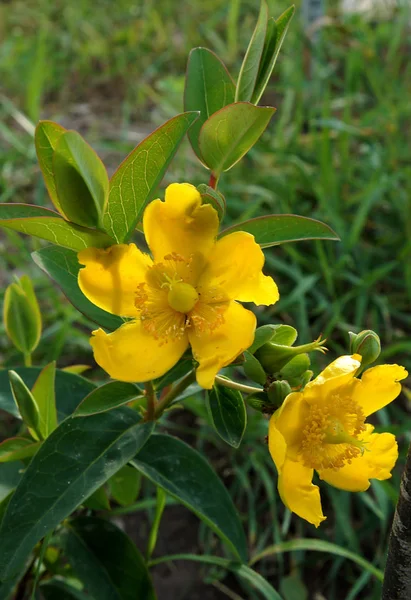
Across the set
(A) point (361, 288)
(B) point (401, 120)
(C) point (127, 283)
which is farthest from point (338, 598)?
(B) point (401, 120)

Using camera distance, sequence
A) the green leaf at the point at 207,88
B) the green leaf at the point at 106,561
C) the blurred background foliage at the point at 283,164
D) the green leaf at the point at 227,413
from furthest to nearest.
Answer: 1. the blurred background foliage at the point at 283,164
2. the green leaf at the point at 106,561
3. the green leaf at the point at 207,88
4. the green leaf at the point at 227,413

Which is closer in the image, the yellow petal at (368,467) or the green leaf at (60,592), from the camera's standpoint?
the yellow petal at (368,467)

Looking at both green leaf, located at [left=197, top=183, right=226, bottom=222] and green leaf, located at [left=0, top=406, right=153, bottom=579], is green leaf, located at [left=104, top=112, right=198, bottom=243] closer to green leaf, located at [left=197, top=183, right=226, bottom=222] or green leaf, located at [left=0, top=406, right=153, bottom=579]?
green leaf, located at [left=197, top=183, right=226, bottom=222]

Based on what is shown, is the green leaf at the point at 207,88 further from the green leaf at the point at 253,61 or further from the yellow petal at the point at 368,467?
the yellow petal at the point at 368,467

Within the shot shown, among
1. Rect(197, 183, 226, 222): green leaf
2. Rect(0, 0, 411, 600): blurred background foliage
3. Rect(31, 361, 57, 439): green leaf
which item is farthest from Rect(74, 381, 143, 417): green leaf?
Rect(0, 0, 411, 600): blurred background foliage

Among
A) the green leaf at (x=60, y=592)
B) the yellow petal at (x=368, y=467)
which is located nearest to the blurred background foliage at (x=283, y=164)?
the green leaf at (x=60, y=592)

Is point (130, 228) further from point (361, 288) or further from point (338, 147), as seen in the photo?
point (338, 147)
